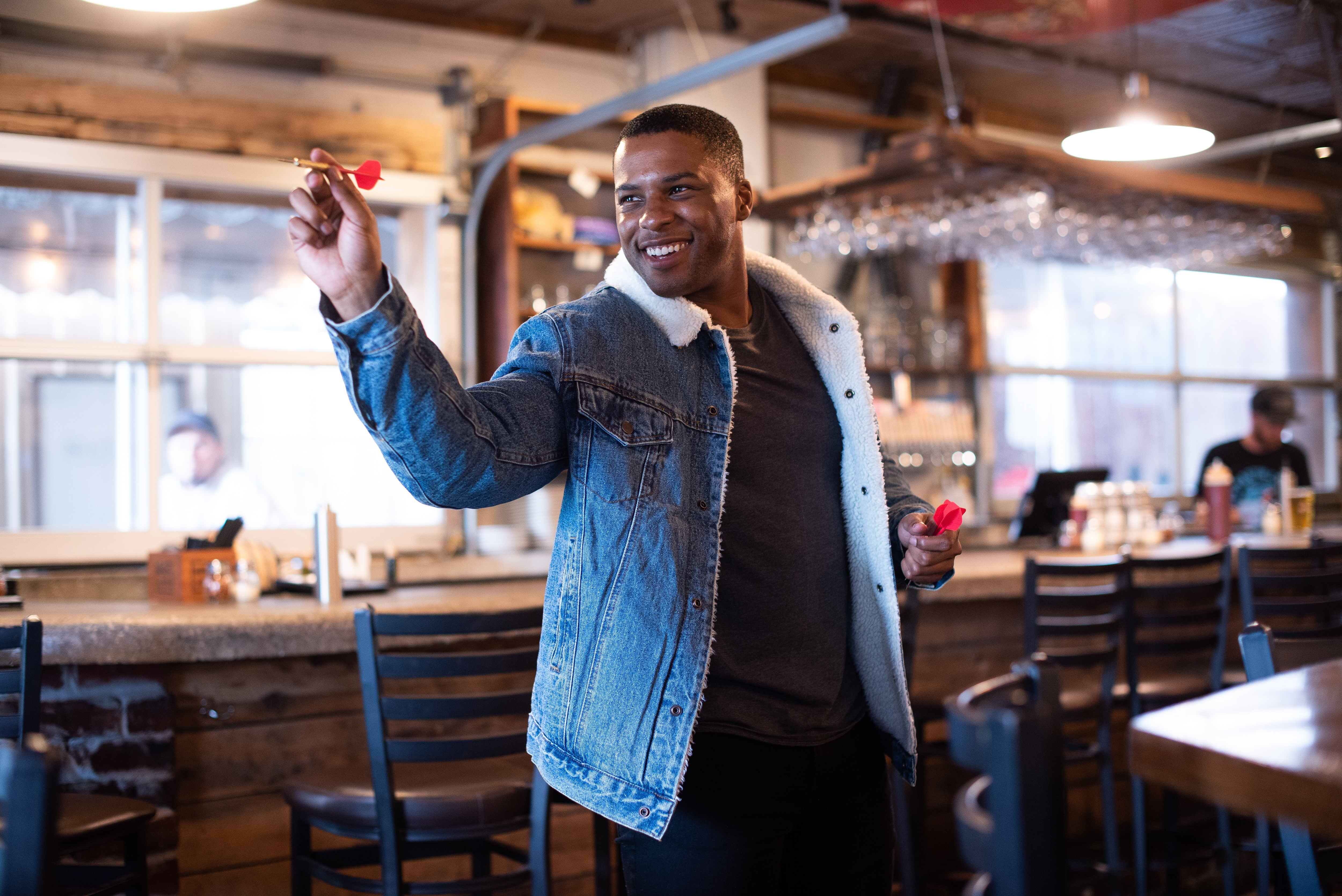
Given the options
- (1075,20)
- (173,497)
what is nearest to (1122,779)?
(1075,20)

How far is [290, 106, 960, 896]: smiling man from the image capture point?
4.38ft

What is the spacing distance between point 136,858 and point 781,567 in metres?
1.35

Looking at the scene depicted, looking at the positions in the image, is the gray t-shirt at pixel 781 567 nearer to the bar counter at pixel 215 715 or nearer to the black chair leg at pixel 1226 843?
the bar counter at pixel 215 715

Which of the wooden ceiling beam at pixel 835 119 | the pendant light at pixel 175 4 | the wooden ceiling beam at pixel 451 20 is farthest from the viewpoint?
the wooden ceiling beam at pixel 835 119

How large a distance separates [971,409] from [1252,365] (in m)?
3.31

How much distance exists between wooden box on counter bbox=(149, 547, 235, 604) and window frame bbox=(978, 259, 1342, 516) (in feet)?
14.7

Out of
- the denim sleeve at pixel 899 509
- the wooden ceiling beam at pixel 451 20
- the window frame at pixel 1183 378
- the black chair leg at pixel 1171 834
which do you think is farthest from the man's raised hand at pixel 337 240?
the window frame at pixel 1183 378

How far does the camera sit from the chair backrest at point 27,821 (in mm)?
782

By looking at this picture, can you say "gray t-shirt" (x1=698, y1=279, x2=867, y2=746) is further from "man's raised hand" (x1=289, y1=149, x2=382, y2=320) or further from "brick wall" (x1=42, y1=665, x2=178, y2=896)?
"brick wall" (x1=42, y1=665, x2=178, y2=896)

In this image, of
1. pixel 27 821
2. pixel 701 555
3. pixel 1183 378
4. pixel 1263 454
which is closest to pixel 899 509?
pixel 701 555

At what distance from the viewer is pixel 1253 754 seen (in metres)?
1.00

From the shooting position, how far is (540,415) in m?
1.28

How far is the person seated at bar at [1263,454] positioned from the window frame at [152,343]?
378 cm

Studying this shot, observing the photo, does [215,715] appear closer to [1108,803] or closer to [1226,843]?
[1108,803]
